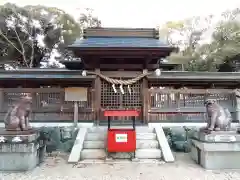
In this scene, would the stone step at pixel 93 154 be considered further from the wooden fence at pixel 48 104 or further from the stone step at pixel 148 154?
the wooden fence at pixel 48 104

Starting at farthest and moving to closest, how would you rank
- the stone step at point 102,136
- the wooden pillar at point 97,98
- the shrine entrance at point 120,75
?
1. the wooden pillar at point 97,98
2. the shrine entrance at point 120,75
3. the stone step at point 102,136

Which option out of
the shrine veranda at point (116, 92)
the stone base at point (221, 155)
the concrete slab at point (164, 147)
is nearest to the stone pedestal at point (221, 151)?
the stone base at point (221, 155)

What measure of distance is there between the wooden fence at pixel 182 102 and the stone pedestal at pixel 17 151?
5331 mm

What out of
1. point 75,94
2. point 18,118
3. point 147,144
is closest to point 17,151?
point 18,118

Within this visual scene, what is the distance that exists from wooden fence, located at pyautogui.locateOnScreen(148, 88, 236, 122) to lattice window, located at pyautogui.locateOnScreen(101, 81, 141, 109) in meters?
0.72

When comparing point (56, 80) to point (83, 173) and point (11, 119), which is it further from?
point (83, 173)

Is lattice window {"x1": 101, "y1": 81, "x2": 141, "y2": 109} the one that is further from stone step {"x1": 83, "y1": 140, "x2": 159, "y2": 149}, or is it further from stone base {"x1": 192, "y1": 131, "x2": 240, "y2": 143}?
stone base {"x1": 192, "y1": 131, "x2": 240, "y2": 143}

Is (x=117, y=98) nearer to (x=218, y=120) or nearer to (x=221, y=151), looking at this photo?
(x=218, y=120)

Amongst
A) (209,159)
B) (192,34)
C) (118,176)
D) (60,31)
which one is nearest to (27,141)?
(118,176)

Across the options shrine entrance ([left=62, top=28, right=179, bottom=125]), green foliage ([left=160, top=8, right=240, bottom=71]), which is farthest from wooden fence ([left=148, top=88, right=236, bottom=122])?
green foliage ([left=160, top=8, right=240, bottom=71])

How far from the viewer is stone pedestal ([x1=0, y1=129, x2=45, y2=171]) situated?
659cm

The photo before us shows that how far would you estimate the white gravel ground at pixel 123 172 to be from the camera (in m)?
5.92

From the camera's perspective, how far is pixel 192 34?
3156 centimetres

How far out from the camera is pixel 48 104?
33.5 feet
